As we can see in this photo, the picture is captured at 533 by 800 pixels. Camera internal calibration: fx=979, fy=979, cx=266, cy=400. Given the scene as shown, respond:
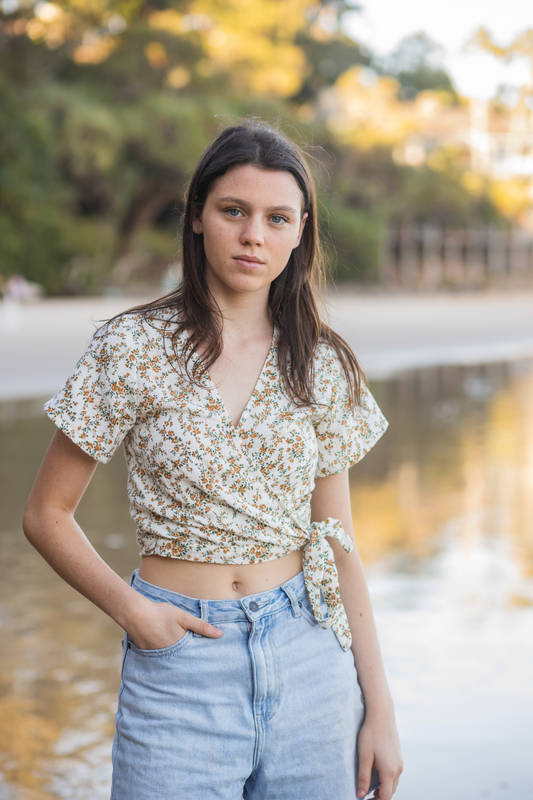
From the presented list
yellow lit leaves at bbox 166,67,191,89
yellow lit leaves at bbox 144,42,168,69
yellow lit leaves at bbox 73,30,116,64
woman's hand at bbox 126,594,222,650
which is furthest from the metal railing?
woman's hand at bbox 126,594,222,650

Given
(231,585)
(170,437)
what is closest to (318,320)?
(170,437)

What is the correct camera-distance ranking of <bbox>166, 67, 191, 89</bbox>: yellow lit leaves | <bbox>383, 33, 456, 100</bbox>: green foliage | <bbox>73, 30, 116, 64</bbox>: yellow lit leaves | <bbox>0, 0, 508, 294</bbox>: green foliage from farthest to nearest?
<bbox>383, 33, 456, 100</bbox>: green foliage < <bbox>166, 67, 191, 89</bbox>: yellow lit leaves < <bbox>73, 30, 116, 64</bbox>: yellow lit leaves < <bbox>0, 0, 508, 294</bbox>: green foliage

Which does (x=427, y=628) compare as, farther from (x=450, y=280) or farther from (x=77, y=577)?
(x=450, y=280)

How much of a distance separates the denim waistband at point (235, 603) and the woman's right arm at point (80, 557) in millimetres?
30

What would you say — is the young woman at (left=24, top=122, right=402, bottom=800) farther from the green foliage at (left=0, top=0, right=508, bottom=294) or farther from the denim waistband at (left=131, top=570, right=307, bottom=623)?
the green foliage at (left=0, top=0, right=508, bottom=294)

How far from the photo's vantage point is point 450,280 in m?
48.3

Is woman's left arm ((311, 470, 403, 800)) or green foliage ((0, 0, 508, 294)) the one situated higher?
green foliage ((0, 0, 508, 294))

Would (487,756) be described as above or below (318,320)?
below

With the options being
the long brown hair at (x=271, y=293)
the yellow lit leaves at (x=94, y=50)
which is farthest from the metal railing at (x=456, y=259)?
the long brown hair at (x=271, y=293)

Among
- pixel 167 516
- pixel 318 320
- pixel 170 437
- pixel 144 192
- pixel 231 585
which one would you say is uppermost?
pixel 144 192

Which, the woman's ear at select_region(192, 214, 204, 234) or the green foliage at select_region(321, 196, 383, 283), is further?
the green foliage at select_region(321, 196, 383, 283)

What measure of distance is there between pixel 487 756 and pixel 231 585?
1877 mm

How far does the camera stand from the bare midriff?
1567 millimetres

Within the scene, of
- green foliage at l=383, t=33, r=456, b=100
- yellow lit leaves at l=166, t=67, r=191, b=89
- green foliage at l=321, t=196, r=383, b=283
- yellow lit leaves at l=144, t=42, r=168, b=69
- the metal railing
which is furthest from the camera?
green foliage at l=383, t=33, r=456, b=100
